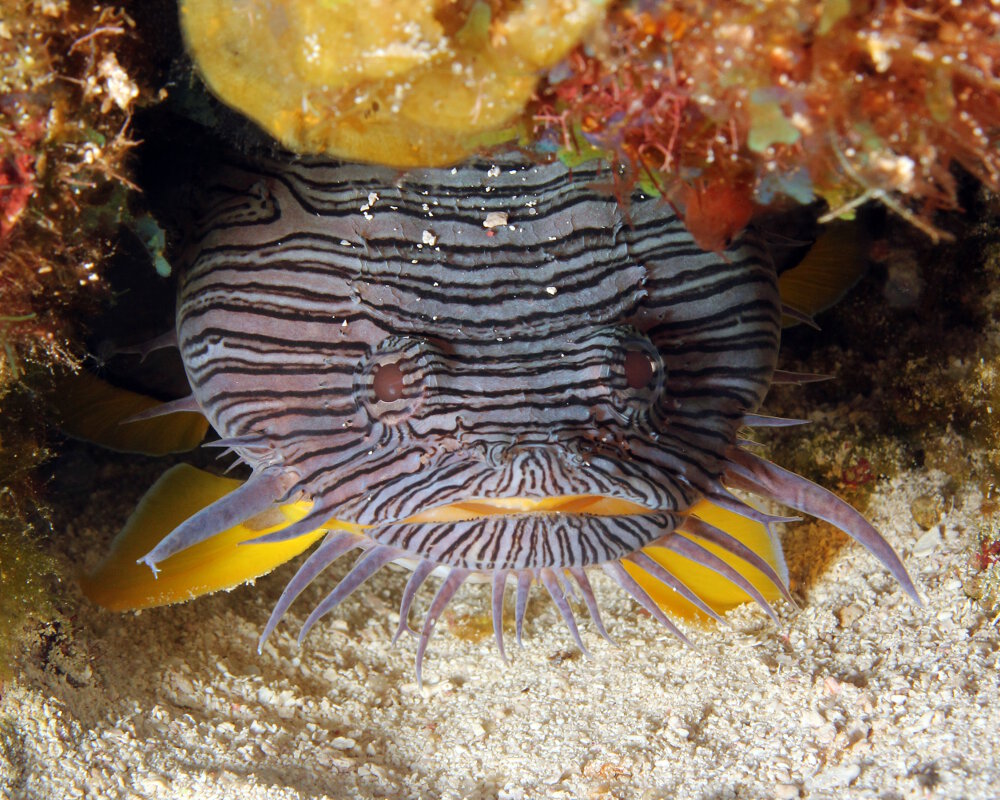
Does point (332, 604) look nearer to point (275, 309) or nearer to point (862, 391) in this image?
point (275, 309)

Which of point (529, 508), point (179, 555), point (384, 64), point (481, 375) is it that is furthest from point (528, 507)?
point (179, 555)

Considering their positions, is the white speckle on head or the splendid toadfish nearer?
the splendid toadfish

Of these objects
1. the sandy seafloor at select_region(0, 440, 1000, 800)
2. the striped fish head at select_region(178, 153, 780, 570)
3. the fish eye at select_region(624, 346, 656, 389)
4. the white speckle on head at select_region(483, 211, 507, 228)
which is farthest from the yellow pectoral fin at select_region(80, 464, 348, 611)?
the fish eye at select_region(624, 346, 656, 389)

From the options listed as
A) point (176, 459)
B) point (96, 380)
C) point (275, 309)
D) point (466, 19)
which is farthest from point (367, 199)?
point (176, 459)

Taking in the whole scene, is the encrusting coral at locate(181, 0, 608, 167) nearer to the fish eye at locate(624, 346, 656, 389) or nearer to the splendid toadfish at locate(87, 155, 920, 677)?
the splendid toadfish at locate(87, 155, 920, 677)

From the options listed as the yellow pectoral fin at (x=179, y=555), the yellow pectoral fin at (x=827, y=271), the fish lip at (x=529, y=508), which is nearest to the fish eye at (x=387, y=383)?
the fish lip at (x=529, y=508)

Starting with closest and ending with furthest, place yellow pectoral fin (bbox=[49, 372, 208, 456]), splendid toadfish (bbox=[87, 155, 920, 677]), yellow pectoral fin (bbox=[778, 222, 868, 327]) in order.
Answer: splendid toadfish (bbox=[87, 155, 920, 677]) < yellow pectoral fin (bbox=[49, 372, 208, 456]) < yellow pectoral fin (bbox=[778, 222, 868, 327])

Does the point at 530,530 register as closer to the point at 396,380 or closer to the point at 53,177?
the point at 396,380

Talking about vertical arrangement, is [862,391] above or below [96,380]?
above
